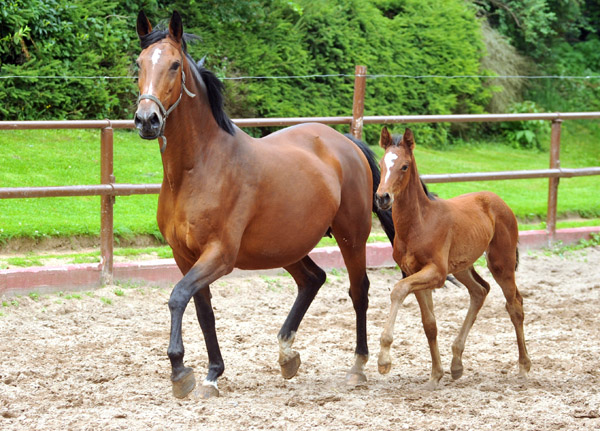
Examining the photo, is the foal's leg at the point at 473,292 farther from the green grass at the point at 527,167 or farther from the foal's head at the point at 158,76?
the green grass at the point at 527,167

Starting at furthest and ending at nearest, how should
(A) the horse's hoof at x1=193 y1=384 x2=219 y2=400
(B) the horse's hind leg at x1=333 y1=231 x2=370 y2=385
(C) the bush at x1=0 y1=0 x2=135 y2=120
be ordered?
(C) the bush at x1=0 y1=0 x2=135 y2=120, (B) the horse's hind leg at x1=333 y1=231 x2=370 y2=385, (A) the horse's hoof at x1=193 y1=384 x2=219 y2=400

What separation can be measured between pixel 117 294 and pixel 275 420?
299 cm

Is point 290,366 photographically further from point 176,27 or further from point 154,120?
point 176,27

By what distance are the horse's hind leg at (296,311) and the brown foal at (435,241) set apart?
721 mm

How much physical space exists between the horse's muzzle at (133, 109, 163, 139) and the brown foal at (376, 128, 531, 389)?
51.3 inches

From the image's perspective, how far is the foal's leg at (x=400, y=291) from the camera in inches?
183

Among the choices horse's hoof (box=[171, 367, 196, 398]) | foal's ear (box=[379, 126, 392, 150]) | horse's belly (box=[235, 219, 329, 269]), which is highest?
foal's ear (box=[379, 126, 392, 150])

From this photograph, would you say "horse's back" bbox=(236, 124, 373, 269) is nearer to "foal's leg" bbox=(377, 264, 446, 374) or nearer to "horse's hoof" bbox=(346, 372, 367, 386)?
"foal's leg" bbox=(377, 264, 446, 374)

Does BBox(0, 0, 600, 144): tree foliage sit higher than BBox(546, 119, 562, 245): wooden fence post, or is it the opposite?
BBox(0, 0, 600, 144): tree foliage

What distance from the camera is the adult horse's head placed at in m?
4.33

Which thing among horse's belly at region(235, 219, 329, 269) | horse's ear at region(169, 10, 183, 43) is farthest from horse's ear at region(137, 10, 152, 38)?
horse's belly at region(235, 219, 329, 269)

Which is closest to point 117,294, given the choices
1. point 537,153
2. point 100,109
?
point 100,109

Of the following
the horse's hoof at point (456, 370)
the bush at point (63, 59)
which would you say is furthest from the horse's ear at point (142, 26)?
the bush at point (63, 59)

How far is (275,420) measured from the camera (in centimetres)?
442
